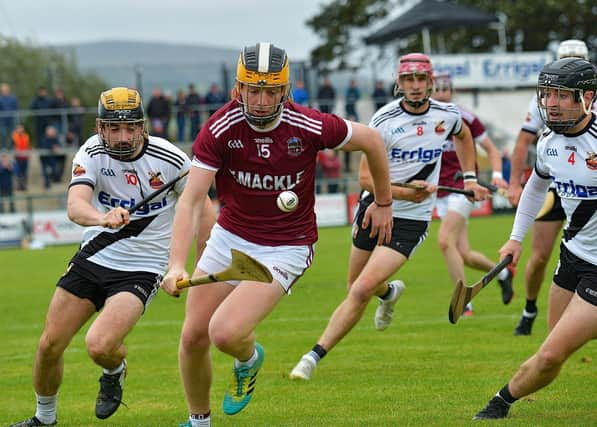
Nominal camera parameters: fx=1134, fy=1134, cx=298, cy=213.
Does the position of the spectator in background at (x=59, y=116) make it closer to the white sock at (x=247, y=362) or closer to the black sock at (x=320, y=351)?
the black sock at (x=320, y=351)

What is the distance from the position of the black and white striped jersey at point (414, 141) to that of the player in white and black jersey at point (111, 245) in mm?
2560

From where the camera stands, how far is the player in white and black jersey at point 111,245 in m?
7.35

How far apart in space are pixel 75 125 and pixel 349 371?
22.3 m

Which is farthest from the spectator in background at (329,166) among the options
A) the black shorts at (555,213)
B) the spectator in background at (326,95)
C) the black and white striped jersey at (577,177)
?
the black and white striped jersey at (577,177)

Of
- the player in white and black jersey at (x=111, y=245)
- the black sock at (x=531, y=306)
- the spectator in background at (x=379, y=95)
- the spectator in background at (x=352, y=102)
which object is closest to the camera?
the player in white and black jersey at (x=111, y=245)

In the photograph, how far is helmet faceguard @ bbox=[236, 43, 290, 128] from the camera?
6.48 m

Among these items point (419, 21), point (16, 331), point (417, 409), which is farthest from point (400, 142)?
point (419, 21)

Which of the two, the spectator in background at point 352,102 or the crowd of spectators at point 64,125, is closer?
the crowd of spectators at point 64,125

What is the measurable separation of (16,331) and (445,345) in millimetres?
5197

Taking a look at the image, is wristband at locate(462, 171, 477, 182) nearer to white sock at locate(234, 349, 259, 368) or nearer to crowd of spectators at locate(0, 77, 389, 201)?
white sock at locate(234, 349, 259, 368)

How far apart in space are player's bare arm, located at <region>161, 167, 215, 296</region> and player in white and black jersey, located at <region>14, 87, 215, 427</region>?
84 cm

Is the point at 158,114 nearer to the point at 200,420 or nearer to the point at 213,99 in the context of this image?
the point at 213,99

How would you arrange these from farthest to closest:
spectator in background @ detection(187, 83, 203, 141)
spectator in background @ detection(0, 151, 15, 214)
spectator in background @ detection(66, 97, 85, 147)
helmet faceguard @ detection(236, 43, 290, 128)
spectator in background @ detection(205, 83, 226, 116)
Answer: spectator in background @ detection(205, 83, 226, 116) → spectator in background @ detection(187, 83, 203, 141) → spectator in background @ detection(66, 97, 85, 147) → spectator in background @ detection(0, 151, 15, 214) → helmet faceguard @ detection(236, 43, 290, 128)

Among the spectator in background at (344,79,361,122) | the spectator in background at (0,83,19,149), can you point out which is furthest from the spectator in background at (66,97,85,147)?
the spectator in background at (344,79,361,122)
